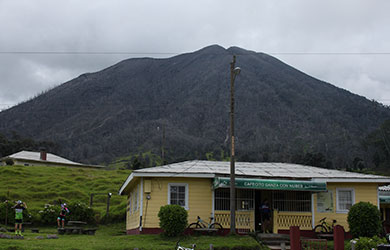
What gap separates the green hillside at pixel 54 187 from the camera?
122ft

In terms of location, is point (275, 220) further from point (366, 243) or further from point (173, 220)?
point (366, 243)

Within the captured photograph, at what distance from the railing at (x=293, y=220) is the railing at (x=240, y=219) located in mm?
1149

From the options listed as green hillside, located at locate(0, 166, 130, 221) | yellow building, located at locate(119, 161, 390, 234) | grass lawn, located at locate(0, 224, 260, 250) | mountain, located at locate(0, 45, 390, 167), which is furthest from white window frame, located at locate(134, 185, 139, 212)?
mountain, located at locate(0, 45, 390, 167)

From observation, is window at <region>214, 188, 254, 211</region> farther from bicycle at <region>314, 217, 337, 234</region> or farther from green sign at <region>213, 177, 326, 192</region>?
bicycle at <region>314, 217, 337, 234</region>

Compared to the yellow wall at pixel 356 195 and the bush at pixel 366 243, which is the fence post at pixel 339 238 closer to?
the bush at pixel 366 243

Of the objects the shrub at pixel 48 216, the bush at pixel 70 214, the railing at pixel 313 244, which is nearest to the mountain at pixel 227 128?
the bush at pixel 70 214

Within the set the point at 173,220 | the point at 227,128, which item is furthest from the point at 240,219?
the point at 227,128

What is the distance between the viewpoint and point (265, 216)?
21062 millimetres

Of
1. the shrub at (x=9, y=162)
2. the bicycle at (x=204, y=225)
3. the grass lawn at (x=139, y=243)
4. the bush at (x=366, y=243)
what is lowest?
the grass lawn at (x=139, y=243)

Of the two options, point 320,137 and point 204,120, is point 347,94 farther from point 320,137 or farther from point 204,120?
point 320,137

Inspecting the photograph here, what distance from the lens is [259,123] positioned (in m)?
162

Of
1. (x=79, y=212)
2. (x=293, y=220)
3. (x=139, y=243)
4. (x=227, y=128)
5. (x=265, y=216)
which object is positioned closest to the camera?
(x=139, y=243)

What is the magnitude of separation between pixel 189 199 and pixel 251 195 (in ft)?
9.69

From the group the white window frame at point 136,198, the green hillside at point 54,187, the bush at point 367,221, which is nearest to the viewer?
the bush at point 367,221
